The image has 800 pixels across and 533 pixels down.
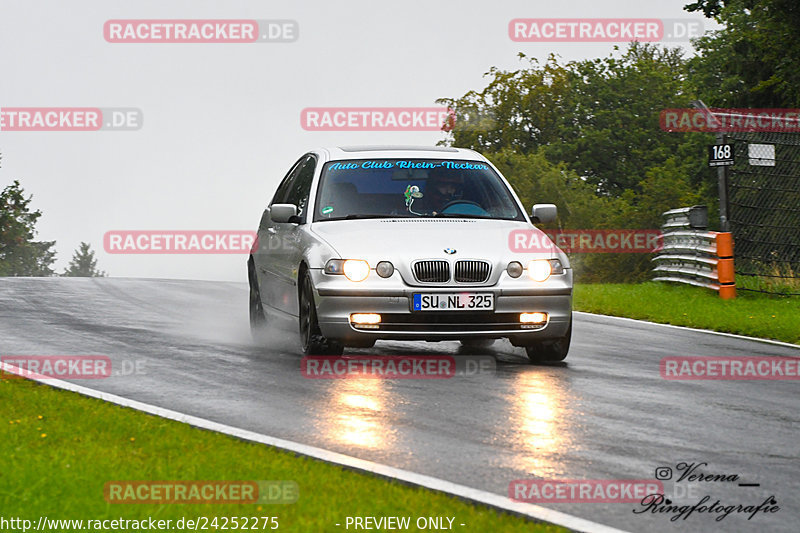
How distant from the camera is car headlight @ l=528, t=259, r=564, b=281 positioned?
10.5 meters

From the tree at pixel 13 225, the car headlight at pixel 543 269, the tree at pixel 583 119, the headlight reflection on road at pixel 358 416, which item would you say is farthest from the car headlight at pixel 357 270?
the tree at pixel 13 225

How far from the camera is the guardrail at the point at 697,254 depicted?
18.8 m

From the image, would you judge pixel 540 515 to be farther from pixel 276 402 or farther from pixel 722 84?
pixel 722 84

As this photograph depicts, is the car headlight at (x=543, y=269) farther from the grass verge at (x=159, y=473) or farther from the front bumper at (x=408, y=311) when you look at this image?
the grass verge at (x=159, y=473)

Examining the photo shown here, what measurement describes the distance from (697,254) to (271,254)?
992 centimetres

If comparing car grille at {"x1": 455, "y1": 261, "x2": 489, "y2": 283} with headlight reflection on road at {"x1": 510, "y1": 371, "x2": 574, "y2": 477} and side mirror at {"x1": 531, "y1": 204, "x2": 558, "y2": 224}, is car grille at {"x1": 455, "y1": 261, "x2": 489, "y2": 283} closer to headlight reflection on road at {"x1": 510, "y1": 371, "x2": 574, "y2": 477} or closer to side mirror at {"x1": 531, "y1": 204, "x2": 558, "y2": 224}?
headlight reflection on road at {"x1": 510, "y1": 371, "x2": 574, "y2": 477}

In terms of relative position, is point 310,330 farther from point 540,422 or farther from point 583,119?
point 583,119

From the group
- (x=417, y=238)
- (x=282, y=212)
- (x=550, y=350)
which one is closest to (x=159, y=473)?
(x=417, y=238)

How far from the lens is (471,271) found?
1031cm

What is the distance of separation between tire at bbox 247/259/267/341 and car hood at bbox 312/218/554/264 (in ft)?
7.11

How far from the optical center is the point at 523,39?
27391 millimetres

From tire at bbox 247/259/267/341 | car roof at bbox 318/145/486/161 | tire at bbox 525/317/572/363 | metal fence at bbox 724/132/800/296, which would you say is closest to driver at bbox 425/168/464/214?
car roof at bbox 318/145/486/161

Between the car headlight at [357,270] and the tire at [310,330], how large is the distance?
41 cm

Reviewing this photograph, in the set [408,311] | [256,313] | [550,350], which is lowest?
[550,350]
